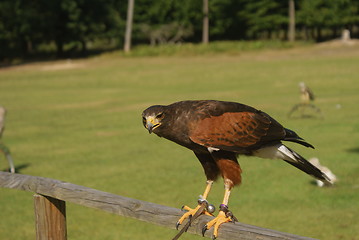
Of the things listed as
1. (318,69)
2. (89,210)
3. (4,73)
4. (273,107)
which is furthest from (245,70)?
(89,210)

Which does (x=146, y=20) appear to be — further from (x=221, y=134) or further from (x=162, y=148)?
(x=221, y=134)

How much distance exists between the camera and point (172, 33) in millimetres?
66438

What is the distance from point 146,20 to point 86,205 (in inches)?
2548

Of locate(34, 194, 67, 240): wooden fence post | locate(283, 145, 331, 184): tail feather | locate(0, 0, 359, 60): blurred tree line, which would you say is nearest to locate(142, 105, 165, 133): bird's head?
locate(283, 145, 331, 184): tail feather

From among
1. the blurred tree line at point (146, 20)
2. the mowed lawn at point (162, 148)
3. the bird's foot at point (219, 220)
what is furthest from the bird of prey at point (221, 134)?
the blurred tree line at point (146, 20)

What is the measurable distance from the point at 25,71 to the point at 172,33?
2605cm

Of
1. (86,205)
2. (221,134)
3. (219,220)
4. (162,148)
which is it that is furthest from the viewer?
(162,148)

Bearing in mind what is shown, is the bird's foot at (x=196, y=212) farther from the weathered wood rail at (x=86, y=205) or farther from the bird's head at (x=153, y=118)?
the bird's head at (x=153, y=118)

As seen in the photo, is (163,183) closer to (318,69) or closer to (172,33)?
(318,69)

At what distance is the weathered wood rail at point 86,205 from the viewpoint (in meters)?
4.15

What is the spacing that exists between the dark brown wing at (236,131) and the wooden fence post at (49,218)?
1.55 m

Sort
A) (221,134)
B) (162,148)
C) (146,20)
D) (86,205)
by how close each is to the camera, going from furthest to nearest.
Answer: (146,20), (162,148), (86,205), (221,134)

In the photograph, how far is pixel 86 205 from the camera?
4969 mm

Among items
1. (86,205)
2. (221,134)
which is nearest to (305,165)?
(221,134)
